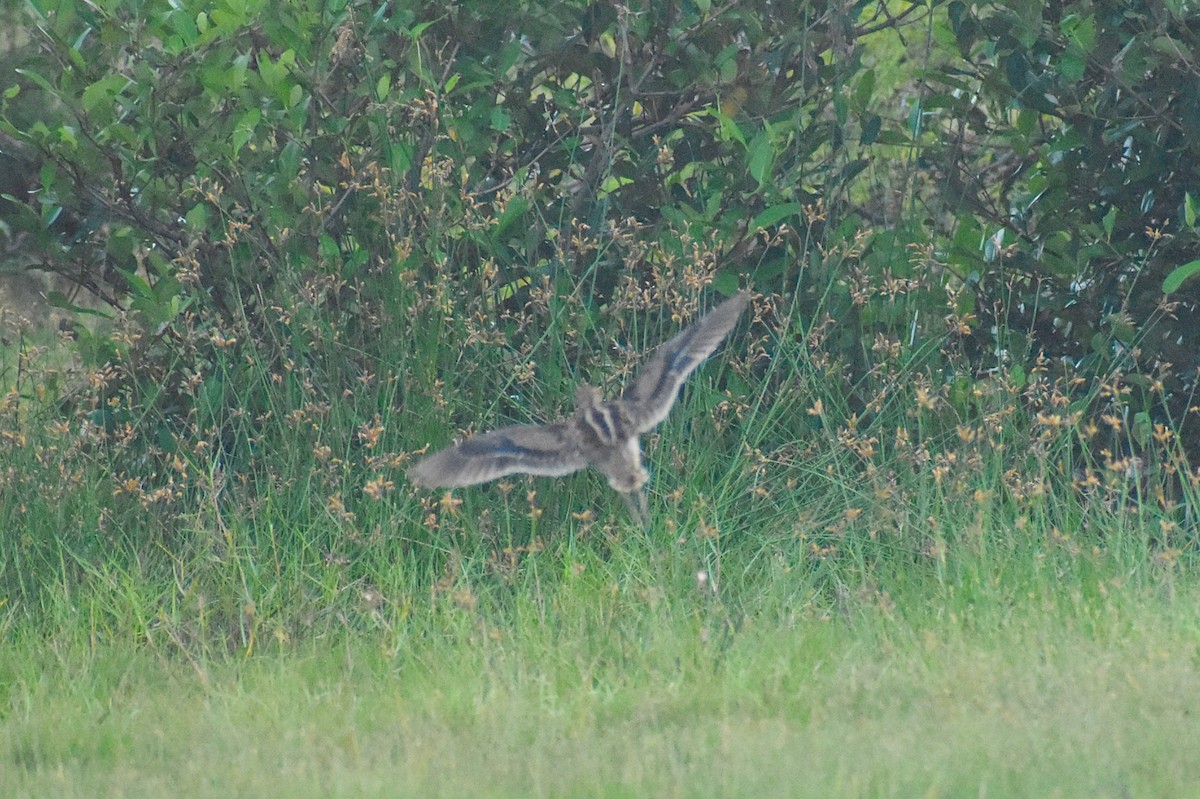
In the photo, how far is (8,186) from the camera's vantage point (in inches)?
229

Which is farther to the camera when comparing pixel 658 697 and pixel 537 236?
pixel 537 236

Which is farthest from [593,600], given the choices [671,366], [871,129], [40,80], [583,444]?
[40,80]

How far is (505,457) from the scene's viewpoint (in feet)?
14.8

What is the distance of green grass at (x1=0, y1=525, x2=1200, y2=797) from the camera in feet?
11.1

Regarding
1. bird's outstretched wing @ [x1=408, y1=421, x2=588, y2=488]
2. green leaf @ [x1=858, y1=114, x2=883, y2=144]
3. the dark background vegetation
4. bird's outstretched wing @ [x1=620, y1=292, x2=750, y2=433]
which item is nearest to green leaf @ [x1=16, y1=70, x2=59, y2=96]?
the dark background vegetation

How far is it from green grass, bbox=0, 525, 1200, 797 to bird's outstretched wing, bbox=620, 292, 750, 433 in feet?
1.36

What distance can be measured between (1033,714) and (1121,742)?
237 millimetres

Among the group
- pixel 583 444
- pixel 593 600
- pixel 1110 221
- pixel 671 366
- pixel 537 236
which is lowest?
pixel 593 600

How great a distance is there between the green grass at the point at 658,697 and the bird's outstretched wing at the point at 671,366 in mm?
415

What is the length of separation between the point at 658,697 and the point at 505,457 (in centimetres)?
91

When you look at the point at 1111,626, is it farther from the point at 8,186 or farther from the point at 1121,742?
the point at 8,186

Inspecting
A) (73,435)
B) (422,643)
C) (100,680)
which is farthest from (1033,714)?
(73,435)

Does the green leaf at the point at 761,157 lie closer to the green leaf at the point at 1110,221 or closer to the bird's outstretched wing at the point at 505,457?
the green leaf at the point at 1110,221

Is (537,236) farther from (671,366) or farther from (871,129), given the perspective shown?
(871,129)
